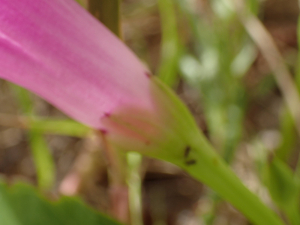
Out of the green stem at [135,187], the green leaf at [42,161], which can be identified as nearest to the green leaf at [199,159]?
the green stem at [135,187]

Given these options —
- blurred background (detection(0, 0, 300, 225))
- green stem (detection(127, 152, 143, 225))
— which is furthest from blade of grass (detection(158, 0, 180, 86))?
green stem (detection(127, 152, 143, 225))

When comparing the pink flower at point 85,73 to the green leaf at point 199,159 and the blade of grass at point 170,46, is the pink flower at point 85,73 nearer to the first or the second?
the green leaf at point 199,159

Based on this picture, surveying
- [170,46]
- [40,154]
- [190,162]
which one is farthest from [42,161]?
[190,162]

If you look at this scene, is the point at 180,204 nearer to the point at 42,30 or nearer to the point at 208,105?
the point at 208,105

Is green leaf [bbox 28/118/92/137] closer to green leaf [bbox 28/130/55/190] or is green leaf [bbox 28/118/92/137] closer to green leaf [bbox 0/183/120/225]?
green leaf [bbox 28/130/55/190]

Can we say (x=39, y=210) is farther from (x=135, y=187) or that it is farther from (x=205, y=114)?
(x=205, y=114)

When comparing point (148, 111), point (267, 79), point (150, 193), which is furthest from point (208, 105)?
point (148, 111)
